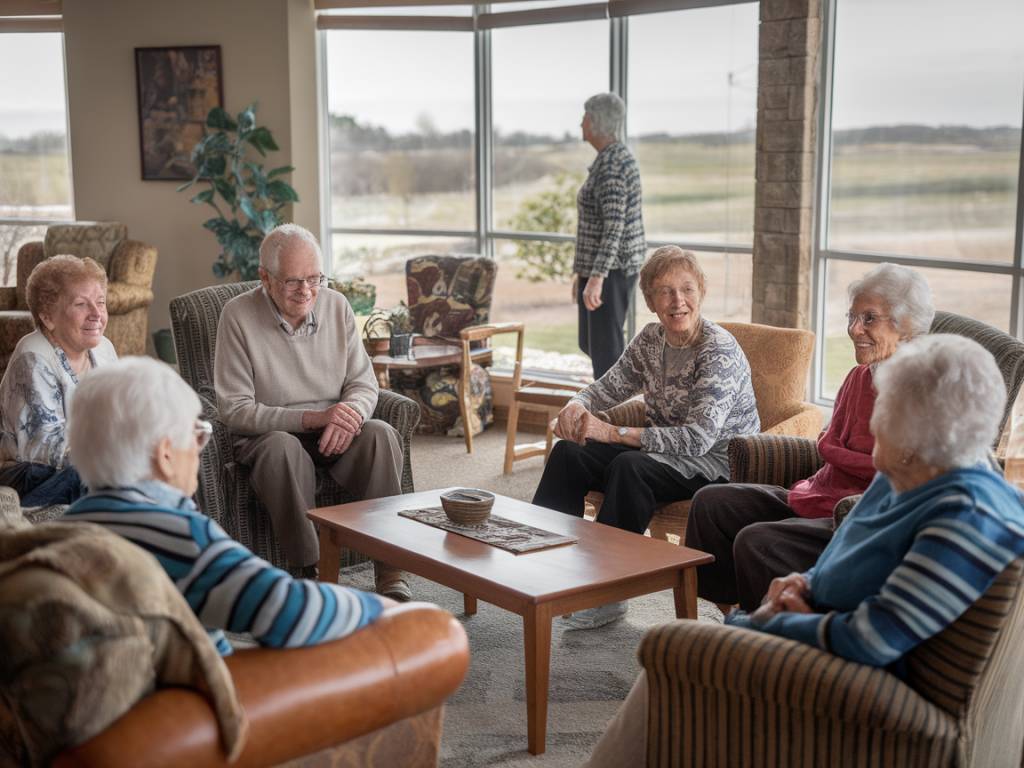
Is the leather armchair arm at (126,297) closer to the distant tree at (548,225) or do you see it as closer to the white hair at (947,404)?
the distant tree at (548,225)

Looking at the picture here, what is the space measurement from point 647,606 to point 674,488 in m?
0.46

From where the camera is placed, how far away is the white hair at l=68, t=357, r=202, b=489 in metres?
1.85

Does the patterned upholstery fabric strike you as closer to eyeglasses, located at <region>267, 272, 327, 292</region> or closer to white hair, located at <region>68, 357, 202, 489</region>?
eyeglasses, located at <region>267, 272, 327, 292</region>

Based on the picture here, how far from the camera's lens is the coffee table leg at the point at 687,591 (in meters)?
2.96

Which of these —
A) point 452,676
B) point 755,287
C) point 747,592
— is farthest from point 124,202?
point 452,676

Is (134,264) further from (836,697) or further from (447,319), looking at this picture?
(836,697)

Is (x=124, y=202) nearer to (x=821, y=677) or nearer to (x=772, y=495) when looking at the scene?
(x=772, y=495)

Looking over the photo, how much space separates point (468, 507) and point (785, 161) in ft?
9.40

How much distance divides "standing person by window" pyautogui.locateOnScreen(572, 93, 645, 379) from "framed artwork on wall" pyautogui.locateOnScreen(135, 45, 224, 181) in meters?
3.21

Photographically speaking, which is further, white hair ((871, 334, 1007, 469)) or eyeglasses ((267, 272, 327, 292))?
eyeglasses ((267, 272, 327, 292))

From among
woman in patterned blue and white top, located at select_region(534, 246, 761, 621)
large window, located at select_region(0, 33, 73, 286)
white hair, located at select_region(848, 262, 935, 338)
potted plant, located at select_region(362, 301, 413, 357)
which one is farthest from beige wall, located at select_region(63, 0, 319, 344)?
white hair, located at select_region(848, 262, 935, 338)

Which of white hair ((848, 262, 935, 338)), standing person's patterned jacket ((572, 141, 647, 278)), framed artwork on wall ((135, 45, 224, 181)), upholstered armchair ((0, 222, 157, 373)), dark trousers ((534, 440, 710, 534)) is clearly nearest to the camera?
white hair ((848, 262, 935, 338))

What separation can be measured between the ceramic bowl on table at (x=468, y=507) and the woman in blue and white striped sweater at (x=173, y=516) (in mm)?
1247

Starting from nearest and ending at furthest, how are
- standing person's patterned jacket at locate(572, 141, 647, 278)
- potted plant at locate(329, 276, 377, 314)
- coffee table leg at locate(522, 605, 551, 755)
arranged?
coffee table leg at locate(522, 605, 551, 755), standing person's patterned jacket at locate(572, 141, 647, 278), potted plant at locate(329, 276, 377, 314)
